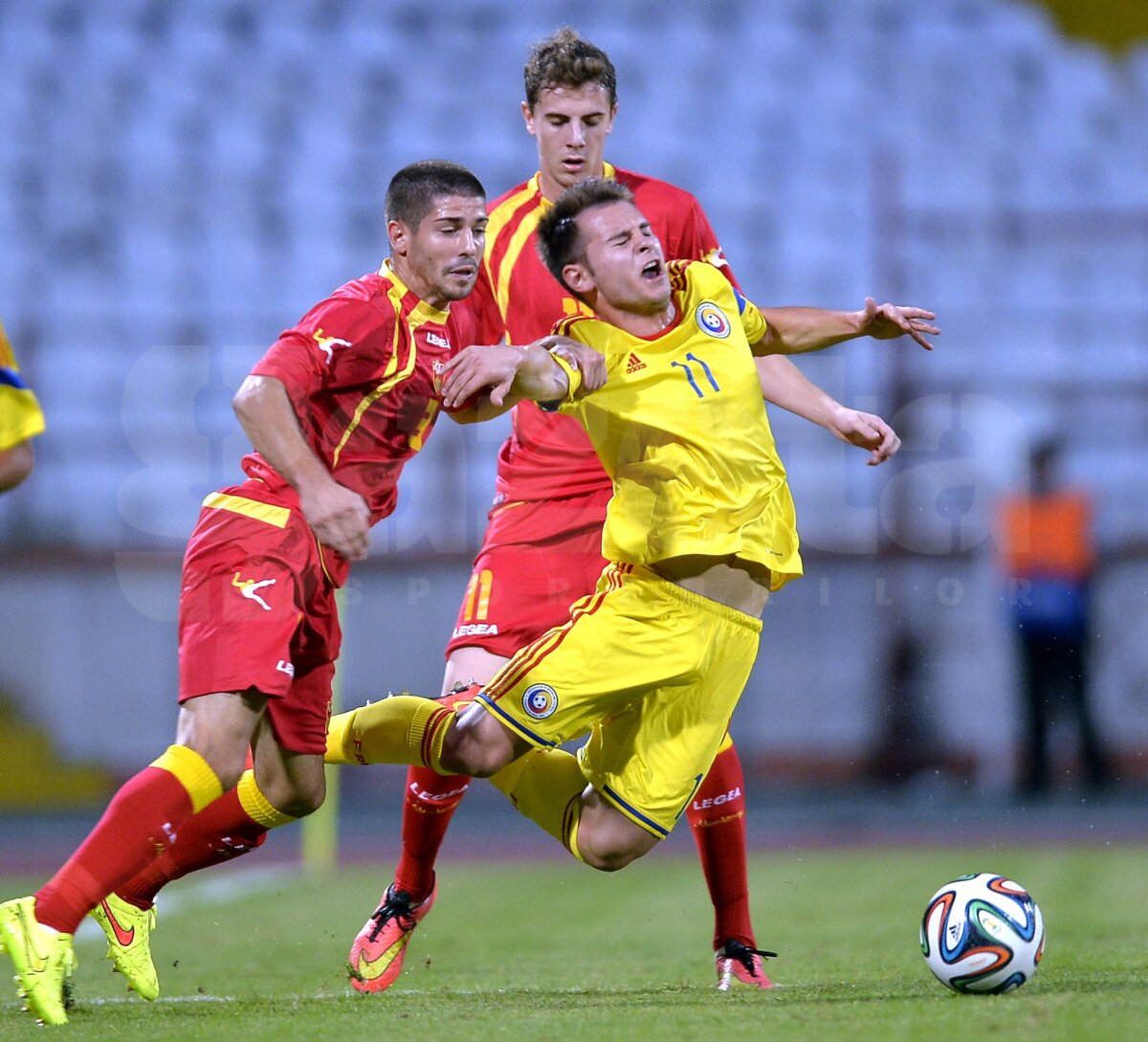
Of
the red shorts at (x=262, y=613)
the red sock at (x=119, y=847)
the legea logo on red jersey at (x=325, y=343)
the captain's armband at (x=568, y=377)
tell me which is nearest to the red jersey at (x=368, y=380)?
the legea logo on red jersey at (x=325, y=343)

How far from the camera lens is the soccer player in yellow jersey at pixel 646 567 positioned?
440cm

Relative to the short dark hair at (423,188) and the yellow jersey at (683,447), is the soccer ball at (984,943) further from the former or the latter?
the short dark hair at (423,188)

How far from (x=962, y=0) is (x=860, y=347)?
4.91m

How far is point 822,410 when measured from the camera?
486 centimetres

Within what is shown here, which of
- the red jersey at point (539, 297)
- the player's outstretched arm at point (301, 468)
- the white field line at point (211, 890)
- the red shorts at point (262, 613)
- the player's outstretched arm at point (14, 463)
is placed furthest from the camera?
the white field line at point (211, 890)

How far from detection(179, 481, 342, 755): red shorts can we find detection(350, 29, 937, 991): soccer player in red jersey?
62 cm

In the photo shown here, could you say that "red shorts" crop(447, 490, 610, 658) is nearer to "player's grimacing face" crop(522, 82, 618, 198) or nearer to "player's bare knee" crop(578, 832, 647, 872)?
"player's bare knee" crop(578, 832, 647, 872)

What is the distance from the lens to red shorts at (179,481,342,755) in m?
4.28

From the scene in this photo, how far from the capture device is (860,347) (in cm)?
1318

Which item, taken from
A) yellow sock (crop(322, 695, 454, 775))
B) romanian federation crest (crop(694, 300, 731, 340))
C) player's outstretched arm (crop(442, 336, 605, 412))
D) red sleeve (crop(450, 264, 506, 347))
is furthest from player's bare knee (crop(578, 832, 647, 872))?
red sleeve (crop(450, 264, 506, 347))

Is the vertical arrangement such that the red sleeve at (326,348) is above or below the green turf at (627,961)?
above

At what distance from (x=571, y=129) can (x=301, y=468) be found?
1715mm

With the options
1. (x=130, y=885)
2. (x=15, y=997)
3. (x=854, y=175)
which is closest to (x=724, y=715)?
(x=130, y=885)

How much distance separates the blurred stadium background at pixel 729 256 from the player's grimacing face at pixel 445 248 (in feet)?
20.9
